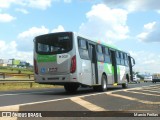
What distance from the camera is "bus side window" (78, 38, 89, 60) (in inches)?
777

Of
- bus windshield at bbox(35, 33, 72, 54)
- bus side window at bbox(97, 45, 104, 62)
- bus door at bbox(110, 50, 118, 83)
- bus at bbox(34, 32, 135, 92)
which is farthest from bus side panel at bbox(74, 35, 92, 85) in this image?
bus door at bbox(110, 50, 118, 83)

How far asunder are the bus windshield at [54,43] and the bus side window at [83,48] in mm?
799

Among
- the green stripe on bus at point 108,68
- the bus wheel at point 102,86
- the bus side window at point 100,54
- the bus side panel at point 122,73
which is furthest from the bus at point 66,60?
the bus side panel at point 122,73

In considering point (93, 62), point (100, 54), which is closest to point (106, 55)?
point (100, 54)

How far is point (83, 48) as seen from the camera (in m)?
20.2

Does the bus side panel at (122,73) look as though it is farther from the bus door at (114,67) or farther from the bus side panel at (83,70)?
the bus side panel at (83,70)

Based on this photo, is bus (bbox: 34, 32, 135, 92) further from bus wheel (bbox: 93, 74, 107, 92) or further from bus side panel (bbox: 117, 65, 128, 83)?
bus side panel (bbox: 117, 65, 128, 83)

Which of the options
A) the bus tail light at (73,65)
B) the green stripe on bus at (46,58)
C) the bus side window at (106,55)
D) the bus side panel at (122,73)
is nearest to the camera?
the bus tail light at (73,65)

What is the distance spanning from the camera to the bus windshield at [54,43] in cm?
1919

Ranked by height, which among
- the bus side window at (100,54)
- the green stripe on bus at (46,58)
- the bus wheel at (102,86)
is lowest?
the bus wheel at (102,86)

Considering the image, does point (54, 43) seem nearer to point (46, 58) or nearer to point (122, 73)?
point (46, 58)

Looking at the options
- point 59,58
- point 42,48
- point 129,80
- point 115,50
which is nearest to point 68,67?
point 59,58

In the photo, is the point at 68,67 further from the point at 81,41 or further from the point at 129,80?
the point at 129,80

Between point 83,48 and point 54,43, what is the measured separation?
1630 mm
